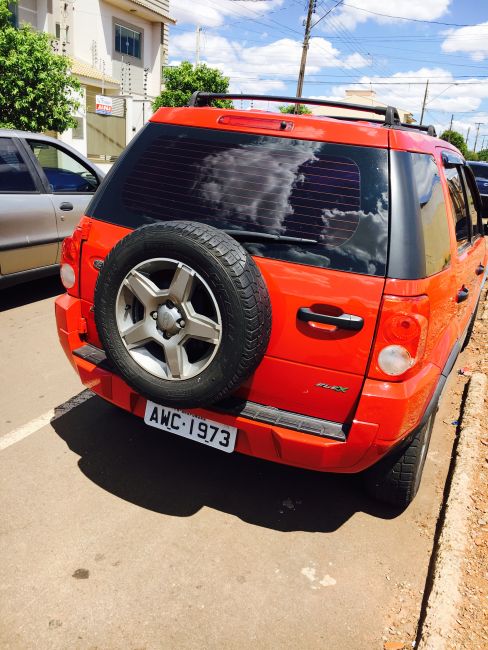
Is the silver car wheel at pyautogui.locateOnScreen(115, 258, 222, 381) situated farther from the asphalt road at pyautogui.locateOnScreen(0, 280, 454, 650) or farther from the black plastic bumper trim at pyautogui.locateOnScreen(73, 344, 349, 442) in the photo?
the asphalt road at pyautogui.locateOnScreen(0, 280, 454, 650)

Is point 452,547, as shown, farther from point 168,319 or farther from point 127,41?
point 127,41

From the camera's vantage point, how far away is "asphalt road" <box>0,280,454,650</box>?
7.14ft

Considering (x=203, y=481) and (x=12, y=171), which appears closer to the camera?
(x=203, y=481)

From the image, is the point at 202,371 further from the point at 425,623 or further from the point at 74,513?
the point at 425,623

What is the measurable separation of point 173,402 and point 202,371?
0.21m

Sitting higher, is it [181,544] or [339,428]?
[339,428]

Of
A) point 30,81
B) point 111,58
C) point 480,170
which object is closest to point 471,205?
point 30,81

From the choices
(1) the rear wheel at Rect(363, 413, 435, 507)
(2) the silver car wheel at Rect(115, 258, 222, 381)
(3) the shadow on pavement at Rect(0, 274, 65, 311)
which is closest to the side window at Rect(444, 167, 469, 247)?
(1) the rear wheel at Rect(363, 413, 435, 507)

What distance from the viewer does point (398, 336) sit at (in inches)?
88.7

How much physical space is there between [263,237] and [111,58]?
29546 mm

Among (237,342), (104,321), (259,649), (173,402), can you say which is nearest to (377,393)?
(237,342)

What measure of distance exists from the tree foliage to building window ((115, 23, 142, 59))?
1974cm

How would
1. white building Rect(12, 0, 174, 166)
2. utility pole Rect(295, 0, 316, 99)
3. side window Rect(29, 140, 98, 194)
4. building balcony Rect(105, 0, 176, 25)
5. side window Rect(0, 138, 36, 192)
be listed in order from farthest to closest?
building balcony Rect(105, 0, 176, 25)
utility pole Rect(295, 0, 316, 99)
white building Rect(12, 0, 174, 166)
side window Rect(29, 140, 98, 194)
side window Rect(0, 138, 36, 192)

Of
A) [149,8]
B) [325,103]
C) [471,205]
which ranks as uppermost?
[149,8]
